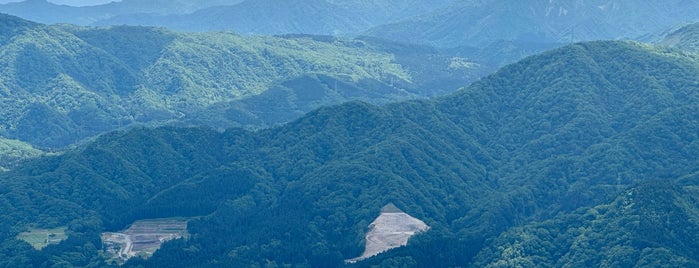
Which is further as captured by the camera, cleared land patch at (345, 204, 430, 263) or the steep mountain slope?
cleared land patch at (345, 204, 430, 263)

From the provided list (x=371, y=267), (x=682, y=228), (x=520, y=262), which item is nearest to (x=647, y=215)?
(x=682, y=228)

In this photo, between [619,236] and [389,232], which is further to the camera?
[389,232]

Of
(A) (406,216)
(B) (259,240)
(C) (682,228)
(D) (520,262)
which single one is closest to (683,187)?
(C) (682,228)

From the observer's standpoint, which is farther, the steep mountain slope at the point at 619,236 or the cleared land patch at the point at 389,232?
the cleared land patch at the point at 389,232

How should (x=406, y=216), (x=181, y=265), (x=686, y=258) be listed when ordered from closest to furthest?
(x=686, y=258) < (x=181, y=265) < (x=406, y=216)

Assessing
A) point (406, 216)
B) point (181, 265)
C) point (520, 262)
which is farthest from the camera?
point (406, 216)

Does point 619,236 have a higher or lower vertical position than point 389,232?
higher

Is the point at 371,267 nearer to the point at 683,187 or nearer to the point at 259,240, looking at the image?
the point at 259,240

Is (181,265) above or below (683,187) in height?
below

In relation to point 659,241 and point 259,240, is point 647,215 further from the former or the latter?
point 259,240

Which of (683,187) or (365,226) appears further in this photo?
(365,226)
